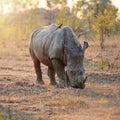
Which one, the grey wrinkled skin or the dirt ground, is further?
the grey wrinkled skin

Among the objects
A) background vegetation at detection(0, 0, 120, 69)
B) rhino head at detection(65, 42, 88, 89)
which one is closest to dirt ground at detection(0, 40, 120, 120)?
rhino head at detection(65, 42, 88, 89)

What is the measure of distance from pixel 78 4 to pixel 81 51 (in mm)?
16254

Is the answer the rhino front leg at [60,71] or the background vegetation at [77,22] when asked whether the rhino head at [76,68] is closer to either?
the rhino front leg at [60,71]

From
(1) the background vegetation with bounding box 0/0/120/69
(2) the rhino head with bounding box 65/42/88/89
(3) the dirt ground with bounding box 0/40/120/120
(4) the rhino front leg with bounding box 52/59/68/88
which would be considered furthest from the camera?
(1) the background vegetation with bounding box 0/0/120/69

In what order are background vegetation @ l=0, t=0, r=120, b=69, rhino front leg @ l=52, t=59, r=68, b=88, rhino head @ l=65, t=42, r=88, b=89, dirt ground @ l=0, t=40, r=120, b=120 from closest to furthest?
dirt ground @ l=0, t=40, r=120, b=120 → rhino head @ l=65, t=42, r=88, b=89 → rhino front leg @ l=52, t=59, r=68, b=88 → background vegetation @ l=0, t=0, r=120, b=69

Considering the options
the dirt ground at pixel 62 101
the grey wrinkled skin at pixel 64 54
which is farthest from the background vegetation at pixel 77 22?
the dirt ground at pixel 62 101

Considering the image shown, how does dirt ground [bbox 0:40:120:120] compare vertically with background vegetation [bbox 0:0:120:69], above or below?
above

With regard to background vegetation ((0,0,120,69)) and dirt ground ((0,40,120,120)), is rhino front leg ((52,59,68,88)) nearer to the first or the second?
dirt ground ((0,40,120,120))

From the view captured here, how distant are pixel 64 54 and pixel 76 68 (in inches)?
22.7

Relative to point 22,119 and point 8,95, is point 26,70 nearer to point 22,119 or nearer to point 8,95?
point 8,95

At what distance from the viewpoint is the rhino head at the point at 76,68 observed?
35.1ft

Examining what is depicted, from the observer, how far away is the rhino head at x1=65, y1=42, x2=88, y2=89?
1069 centimetres

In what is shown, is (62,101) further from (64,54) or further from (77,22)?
(77,22)

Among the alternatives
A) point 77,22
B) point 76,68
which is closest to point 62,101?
point 76,68
